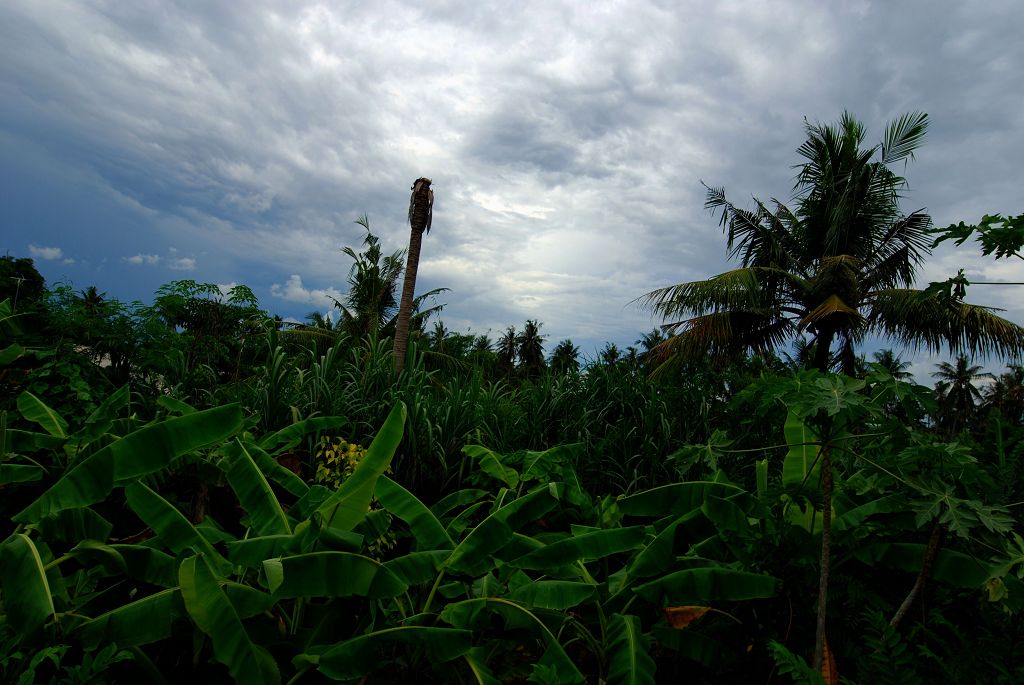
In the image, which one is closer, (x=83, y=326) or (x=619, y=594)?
(x=619, y=594)

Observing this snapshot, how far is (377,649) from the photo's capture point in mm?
1997

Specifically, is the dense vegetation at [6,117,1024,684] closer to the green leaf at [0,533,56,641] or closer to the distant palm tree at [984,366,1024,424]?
the green leaf at [0,533,56,641]

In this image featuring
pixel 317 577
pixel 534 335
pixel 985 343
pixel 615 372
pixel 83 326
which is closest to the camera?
pixel 317 577

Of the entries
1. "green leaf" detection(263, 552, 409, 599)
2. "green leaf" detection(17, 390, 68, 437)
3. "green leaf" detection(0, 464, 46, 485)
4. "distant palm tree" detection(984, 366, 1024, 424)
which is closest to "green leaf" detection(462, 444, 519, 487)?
"green leaf" detection(263, 552, 409, 599)

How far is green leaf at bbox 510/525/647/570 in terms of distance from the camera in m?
2.40

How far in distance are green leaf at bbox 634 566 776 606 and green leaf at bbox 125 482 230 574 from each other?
5.64ft

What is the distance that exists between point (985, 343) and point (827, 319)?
3513mm

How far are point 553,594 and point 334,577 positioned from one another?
33.0 inches

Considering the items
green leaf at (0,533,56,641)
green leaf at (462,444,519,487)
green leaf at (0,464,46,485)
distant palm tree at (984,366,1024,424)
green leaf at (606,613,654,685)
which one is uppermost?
distant palm tree at (984,366,1024,424)

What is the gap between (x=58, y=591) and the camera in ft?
6.81

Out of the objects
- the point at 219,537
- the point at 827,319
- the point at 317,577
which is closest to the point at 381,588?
the point at 317,577

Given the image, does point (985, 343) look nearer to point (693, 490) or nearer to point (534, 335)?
point (693, 490)

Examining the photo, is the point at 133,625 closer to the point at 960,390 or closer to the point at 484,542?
the point at 484,542

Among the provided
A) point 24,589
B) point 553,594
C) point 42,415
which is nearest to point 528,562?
point 553,594
